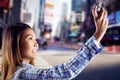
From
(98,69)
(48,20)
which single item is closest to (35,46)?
(48,20)

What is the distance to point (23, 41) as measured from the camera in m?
0.88

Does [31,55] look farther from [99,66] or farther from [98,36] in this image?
[99,66]

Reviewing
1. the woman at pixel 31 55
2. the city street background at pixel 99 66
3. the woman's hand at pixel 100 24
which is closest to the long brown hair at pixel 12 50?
the woman at pixel 31 55

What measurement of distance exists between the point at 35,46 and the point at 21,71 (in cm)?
6

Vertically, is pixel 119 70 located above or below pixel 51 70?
below

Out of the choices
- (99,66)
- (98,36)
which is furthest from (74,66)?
(99,66)

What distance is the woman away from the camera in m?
0.80

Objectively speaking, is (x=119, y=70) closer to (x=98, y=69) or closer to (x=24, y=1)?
(x=98, y=69)

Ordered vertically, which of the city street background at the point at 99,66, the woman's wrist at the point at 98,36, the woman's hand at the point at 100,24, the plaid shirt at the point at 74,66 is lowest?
the city street background at the point at 99,66

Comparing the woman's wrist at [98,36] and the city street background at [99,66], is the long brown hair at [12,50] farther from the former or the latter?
the city street background at [99,66]

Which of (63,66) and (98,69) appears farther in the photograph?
(98,69)

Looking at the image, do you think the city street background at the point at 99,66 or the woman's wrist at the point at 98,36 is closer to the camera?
the woman's wrist at the point at 98,36

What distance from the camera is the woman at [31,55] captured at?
80cm

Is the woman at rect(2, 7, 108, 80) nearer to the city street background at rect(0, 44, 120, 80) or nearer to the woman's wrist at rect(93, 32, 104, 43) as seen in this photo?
the woman's wrist at rect(93, 32, 104, 43)
